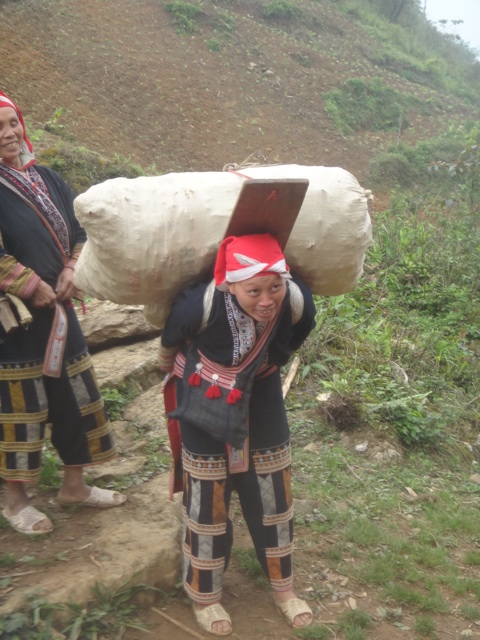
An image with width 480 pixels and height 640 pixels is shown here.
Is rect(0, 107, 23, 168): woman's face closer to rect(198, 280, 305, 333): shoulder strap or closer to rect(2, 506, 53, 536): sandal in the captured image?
rect(198, 280, 305, 333): shoulder strap

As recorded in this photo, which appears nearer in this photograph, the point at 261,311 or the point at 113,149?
the point at 261,311

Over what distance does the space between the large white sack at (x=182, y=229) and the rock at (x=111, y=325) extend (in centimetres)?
243

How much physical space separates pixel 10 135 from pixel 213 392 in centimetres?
128

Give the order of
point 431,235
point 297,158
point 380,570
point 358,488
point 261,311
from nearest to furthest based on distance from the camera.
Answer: point 261,311 → point 380,570 → point 358,488 → point 431,235 → point 297,158

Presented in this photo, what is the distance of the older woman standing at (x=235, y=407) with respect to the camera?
226cm

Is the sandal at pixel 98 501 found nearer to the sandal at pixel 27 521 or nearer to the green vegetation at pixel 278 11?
the sandal at pixel 27 521

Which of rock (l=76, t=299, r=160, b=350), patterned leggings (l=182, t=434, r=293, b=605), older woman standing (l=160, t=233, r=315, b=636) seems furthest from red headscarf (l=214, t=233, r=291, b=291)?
rock (l=76, t=299, r=160, b=350)

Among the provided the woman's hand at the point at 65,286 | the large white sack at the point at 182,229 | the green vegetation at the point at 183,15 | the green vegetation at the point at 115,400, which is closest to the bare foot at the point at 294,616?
the large white sack at the point at 182,229

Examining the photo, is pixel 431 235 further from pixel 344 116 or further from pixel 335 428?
pixel 344 116

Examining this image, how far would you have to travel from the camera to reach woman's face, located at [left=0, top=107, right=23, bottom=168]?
2.72 meters

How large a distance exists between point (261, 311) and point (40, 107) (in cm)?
1142

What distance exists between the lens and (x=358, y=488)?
4.06 metres

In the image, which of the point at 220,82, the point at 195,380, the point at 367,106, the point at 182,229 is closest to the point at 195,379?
the point at 195,380

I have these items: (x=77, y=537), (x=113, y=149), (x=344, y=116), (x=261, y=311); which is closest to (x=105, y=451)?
(x=77, y=537)
